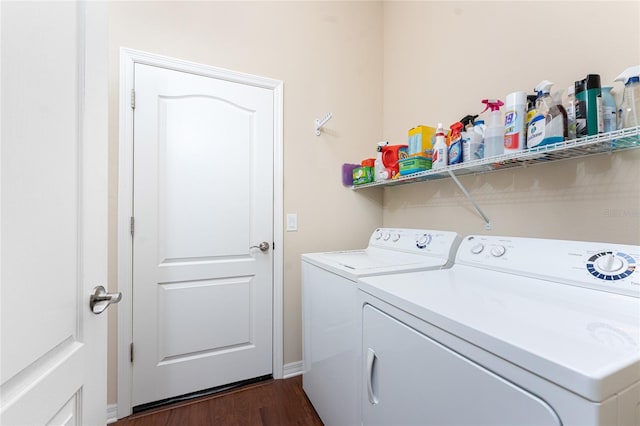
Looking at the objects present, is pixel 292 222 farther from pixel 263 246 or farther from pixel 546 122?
pixel 546 122

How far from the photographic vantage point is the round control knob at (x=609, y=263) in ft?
2.69

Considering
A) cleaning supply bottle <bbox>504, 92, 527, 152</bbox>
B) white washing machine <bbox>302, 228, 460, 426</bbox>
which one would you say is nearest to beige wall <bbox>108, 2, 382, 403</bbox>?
white washing machine <bbox>302, 228, 460, 426</bbox>

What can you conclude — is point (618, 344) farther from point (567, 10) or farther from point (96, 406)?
point (567, 10)

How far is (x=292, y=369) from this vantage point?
6.55 ft

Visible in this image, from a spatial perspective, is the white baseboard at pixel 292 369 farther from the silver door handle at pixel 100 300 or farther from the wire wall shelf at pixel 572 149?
the wire wall shelf at pixel 572 149

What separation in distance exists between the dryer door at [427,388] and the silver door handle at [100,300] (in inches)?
33.0

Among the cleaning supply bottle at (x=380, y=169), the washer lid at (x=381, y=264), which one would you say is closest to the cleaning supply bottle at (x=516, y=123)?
the washer lid at (x=381, y=264)

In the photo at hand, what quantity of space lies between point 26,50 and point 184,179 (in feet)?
4.27

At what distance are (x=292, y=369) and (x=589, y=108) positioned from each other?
2214mm

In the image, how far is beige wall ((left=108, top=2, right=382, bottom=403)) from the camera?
167cm

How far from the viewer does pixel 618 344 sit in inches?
21.0

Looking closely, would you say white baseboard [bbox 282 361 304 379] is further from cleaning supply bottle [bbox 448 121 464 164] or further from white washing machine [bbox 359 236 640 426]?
cleaning supply bottle [bbox 448 121 464 164]

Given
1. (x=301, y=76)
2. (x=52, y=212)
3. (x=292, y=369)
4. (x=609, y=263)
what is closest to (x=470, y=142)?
(x=609, y=263)

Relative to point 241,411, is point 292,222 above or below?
above
